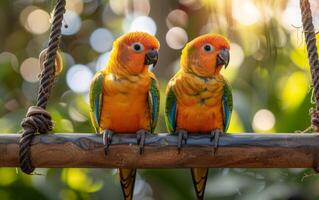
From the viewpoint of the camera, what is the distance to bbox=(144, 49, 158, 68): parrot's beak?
5.61 ft

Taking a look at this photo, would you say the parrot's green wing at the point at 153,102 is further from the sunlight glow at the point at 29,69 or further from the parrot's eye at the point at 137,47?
the sunlight glow at the point at 29,69

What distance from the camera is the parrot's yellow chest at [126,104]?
171cm

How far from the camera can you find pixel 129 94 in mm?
1705

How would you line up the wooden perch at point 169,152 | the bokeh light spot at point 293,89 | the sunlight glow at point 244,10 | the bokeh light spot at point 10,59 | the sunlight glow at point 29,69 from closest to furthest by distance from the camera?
1. the wooden perch at point 169,152
2. the sunlight glow at point 244,10
3. the bokeh light spot at point 293,89
4. the bokeh light spot at point 10,59
5. the sunlight glow at point 29,69

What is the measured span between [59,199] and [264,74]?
1.49 meters

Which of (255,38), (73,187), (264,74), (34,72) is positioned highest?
(255,38)

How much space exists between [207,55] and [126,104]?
312 mm

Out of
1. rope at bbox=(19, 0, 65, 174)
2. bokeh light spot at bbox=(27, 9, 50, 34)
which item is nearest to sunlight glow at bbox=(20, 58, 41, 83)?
bokeh light spot at bbox=(27, 9, 50, 34)

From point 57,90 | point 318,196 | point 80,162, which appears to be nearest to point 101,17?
point 57,90

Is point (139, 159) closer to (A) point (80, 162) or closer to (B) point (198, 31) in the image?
(A) point (80, 162)

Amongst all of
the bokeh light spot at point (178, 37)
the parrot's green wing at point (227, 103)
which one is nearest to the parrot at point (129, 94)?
the parrot's green wing at point (227, 103)

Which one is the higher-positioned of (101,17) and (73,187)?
(101,17)

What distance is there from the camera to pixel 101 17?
4938 mm

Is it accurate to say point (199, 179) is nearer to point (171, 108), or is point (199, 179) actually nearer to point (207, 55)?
point (171, 108)
